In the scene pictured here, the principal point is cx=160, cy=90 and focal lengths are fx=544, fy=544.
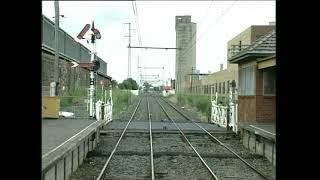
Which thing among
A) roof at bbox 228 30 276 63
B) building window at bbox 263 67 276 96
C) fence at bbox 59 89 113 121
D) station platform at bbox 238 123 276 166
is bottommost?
station platform at bbox 238 123 276 166

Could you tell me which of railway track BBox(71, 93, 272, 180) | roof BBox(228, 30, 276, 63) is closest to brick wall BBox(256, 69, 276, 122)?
roof BBox(228, 30, 276, 63)

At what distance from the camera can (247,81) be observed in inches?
901

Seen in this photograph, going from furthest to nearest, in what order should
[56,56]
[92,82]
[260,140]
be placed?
[56,56], [92,82], [260,140]

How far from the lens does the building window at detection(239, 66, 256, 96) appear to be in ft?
71.6

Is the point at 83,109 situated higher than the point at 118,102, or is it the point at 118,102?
the point at 118,102

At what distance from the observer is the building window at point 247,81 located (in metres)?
21.8

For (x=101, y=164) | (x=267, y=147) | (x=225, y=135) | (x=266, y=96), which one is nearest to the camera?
(x=101, y=164)

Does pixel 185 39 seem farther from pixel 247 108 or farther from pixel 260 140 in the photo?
pixel 260 140

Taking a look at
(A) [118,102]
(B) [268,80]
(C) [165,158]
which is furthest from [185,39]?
(C) [165,158]

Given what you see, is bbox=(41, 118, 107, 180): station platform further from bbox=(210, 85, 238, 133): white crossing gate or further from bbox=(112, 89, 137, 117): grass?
bbox=(112, 89, 137, 117): grass
